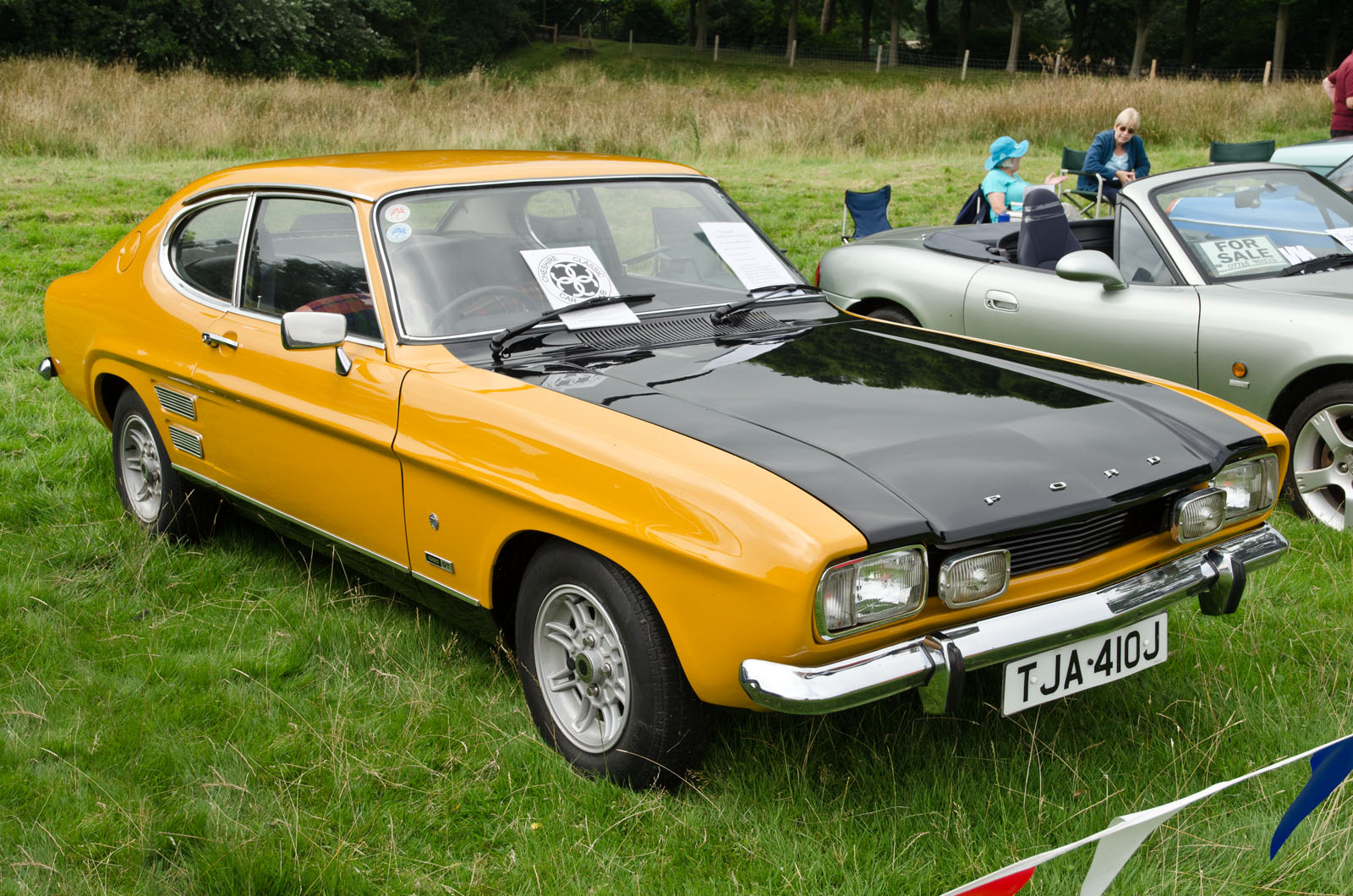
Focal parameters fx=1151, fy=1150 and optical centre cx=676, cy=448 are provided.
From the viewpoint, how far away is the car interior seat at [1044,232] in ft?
19.5

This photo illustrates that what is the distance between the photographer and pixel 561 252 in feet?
12.6

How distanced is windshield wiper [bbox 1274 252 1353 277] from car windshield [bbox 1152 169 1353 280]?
0.08ft

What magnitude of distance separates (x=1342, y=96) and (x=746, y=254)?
31.5 ft

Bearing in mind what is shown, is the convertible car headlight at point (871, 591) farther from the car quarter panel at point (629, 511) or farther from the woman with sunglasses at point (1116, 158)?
the woman with sunglasses at point (1116, 158)

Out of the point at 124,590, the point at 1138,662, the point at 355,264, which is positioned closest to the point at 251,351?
the point at 355,264

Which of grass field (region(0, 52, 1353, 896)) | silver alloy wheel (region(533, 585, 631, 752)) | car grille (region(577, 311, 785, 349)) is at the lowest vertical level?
grass field (region(0, 52, 1353, 896))

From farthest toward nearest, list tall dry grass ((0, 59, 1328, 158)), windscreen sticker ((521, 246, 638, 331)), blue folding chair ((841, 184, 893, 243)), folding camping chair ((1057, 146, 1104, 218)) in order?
tall dry grass ((0, 59, 1328, 158)), folding camping chair ((1057, 146, 1104, 218)), blue folding chair ((841, 184, 893, 243)), windscreen sticker ((521, 246, 638, 331))

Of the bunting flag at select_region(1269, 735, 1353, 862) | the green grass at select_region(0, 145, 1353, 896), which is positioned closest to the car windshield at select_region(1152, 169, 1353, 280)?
the green grass at select_region(0, 145, 1353, 896)

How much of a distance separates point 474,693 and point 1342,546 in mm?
3345

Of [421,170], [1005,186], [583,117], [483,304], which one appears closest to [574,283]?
[483,304]

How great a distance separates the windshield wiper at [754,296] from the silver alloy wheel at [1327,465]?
85.3 inches

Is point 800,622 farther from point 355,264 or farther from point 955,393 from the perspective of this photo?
point 355,264

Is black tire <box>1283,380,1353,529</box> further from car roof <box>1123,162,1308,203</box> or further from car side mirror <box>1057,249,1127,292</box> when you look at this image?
car roof <box>1123,162,1308,203</box>

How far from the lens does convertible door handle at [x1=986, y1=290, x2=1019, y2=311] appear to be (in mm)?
5672
